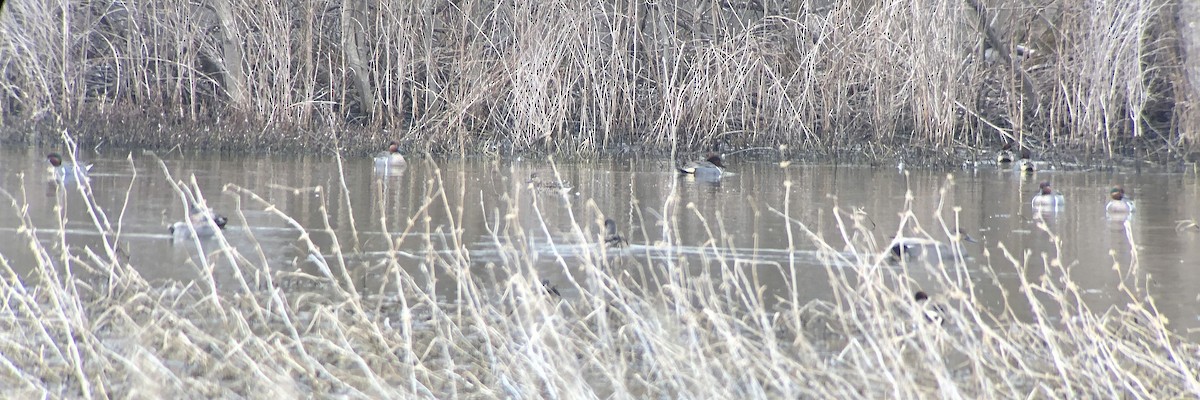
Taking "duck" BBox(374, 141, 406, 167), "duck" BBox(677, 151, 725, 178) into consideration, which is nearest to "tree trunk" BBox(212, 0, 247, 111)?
"duck" BBox(374, 141, 406, 167)

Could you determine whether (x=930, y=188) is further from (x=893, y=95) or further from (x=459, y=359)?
(x=459, y=359)

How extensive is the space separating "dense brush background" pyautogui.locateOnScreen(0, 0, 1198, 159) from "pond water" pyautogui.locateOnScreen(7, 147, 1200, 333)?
0.89 meters

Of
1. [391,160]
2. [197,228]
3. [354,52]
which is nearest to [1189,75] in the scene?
[391,160]

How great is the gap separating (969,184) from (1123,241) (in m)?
4.72

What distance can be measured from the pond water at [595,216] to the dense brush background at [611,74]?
0.89 meters

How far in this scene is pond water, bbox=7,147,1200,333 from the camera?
7082mm

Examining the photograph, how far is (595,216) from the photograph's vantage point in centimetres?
1073

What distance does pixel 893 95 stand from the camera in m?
17.0

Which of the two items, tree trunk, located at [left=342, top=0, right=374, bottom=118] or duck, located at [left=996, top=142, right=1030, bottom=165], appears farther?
tree trunk, located at [left=342, top=0, right=374, bottom=118]

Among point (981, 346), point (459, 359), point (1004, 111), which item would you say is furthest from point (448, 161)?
point (981, 346)

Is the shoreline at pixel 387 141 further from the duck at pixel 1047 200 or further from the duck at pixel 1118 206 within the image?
the duck at pixel 1118 206

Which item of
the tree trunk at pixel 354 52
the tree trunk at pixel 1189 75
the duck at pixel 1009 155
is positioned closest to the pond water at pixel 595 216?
the duck at pixel 1009 155

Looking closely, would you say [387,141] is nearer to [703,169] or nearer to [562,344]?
[703,169]

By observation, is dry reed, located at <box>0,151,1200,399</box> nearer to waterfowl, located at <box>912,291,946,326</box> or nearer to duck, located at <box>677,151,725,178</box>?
waterfowl, located at <box>912,291,946,326</box>
